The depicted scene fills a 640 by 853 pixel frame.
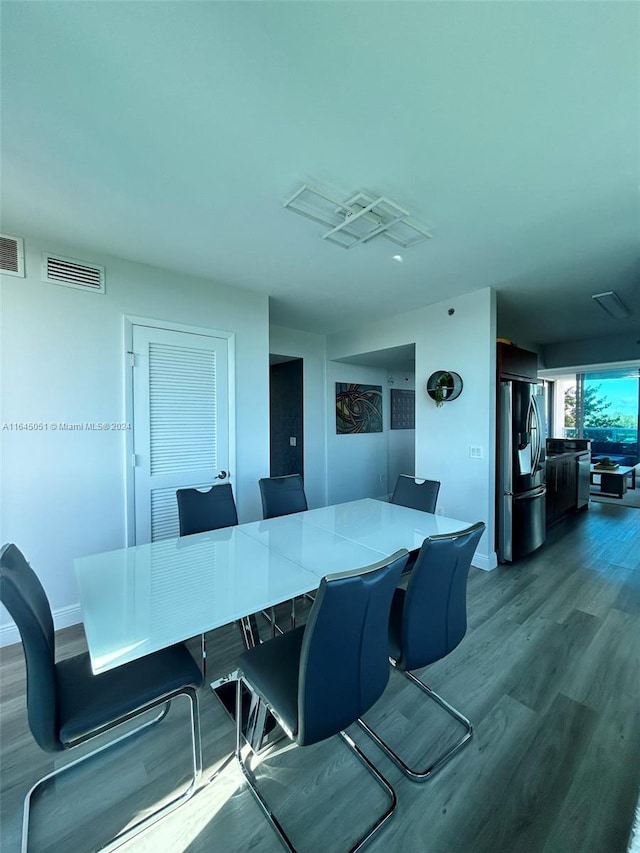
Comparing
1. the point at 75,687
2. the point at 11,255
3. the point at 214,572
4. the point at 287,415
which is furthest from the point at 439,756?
the point at 287,415

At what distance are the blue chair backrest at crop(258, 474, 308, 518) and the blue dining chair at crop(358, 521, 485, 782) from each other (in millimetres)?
1392

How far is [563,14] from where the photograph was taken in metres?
1.04

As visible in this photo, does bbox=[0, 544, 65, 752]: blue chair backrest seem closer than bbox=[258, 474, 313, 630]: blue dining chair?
Yes

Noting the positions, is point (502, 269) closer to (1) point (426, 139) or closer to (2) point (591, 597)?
(1) point (426, 139)

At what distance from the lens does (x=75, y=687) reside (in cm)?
130

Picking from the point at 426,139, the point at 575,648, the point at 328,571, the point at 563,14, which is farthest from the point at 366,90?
the point at 575,648

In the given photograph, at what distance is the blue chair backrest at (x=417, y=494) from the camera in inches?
104

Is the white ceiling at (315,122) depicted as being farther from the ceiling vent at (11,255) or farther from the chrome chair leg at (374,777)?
the chrome chair leg at (374,777)

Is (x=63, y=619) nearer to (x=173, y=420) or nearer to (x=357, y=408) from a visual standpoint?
(x=173, y=420)

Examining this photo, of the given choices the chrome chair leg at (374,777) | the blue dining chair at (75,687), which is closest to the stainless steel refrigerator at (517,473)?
the chrome chair leg at (374,777)

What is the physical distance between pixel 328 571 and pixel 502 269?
9.14 feet

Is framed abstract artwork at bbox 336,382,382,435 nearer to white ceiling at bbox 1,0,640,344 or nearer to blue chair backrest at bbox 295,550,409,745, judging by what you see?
white ceiling at bbox 1,0,640,344

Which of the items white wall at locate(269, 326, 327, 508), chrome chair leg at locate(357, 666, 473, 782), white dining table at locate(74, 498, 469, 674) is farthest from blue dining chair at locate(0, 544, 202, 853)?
white wall at locate(269, 326, 327, 508)

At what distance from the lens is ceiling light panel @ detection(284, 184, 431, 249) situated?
6.19 feet
